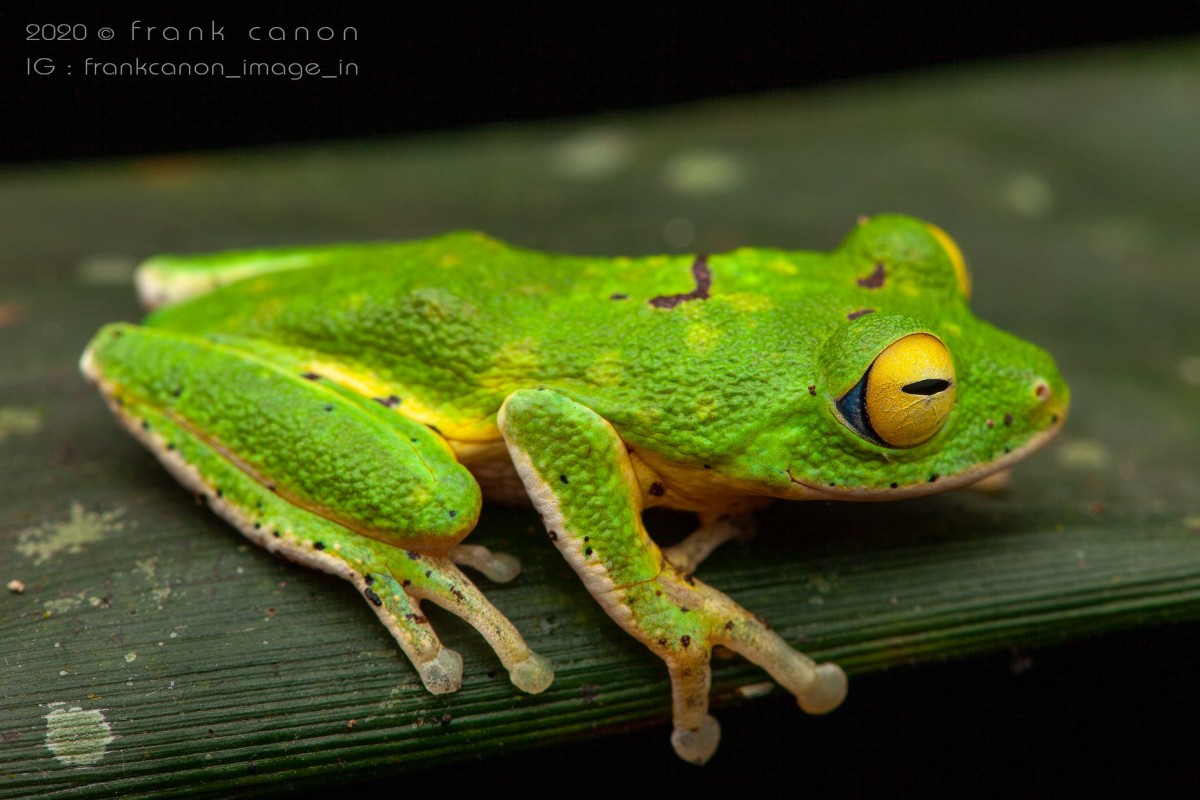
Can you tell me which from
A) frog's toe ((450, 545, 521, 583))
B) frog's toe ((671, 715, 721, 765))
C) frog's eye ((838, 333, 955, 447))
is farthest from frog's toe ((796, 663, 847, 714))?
frog's toe ((450, 545, 521, 583))

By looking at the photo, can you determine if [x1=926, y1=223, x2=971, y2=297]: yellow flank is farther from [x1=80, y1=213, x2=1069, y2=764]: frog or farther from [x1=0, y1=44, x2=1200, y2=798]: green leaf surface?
[x1=0, y1=44, x2=1200, y2=798]: green leaf surface

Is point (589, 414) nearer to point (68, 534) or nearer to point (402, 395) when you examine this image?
point (402, 395)

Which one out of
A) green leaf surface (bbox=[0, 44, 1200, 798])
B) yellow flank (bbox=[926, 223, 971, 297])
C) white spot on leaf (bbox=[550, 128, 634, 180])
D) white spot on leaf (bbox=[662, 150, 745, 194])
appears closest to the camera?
green leaf surface (bbox=[0, 44, 1200, 798])

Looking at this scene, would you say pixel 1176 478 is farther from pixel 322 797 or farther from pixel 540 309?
pixel 322 797

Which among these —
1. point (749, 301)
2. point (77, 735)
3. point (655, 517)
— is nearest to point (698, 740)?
point (655, 517)

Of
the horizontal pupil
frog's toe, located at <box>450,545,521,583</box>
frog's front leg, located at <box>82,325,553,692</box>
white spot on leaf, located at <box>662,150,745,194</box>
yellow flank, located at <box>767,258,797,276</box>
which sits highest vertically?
yellow flank, located at <box>767,258,797,276</box>

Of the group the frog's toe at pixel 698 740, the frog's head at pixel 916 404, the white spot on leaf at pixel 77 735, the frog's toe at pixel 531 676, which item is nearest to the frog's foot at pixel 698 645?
the frog's toe at pixel 698 740

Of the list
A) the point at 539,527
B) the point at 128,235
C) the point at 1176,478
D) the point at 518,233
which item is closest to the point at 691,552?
the point at 539,527
